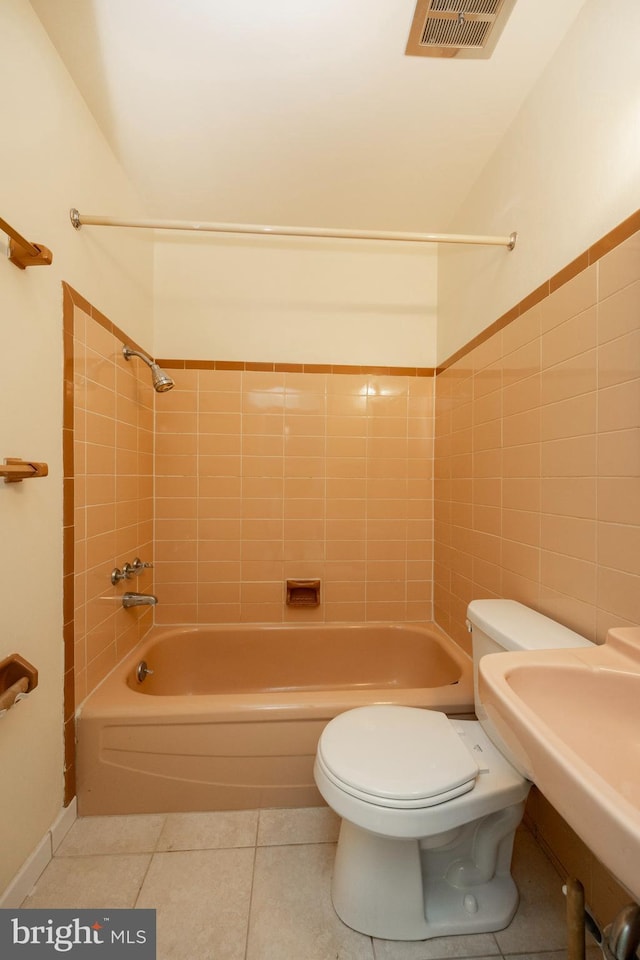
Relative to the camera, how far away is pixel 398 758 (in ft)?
3.01

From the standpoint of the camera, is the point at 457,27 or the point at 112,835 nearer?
the point at 457,27

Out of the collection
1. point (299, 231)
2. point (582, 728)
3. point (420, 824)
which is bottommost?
point (420, 824)

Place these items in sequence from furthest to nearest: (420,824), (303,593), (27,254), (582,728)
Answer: (303,593)
(27,254)
(420,824)
(582,728)

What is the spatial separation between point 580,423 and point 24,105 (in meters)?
1.71

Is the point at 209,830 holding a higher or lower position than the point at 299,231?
lower

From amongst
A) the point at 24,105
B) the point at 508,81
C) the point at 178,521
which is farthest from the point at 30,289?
the point at 508,81

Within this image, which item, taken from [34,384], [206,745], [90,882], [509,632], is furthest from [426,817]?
[34,384]

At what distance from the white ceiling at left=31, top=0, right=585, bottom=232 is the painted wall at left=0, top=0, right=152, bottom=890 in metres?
0.19

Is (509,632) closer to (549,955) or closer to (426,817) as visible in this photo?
(426,817)

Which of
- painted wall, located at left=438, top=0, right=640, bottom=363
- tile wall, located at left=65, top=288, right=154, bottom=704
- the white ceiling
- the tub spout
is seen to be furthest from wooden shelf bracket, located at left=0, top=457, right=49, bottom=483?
painted wall, located at left=438, top=0, right=640, bottom=363

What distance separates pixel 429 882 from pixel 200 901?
61cm

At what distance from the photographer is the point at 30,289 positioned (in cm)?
102

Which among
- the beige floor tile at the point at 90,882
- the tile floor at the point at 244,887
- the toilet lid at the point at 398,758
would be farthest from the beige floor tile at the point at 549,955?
the beige floor tile at the point at 90,882

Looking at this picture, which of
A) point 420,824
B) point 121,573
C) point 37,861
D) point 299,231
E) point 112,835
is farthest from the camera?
point 121,573
